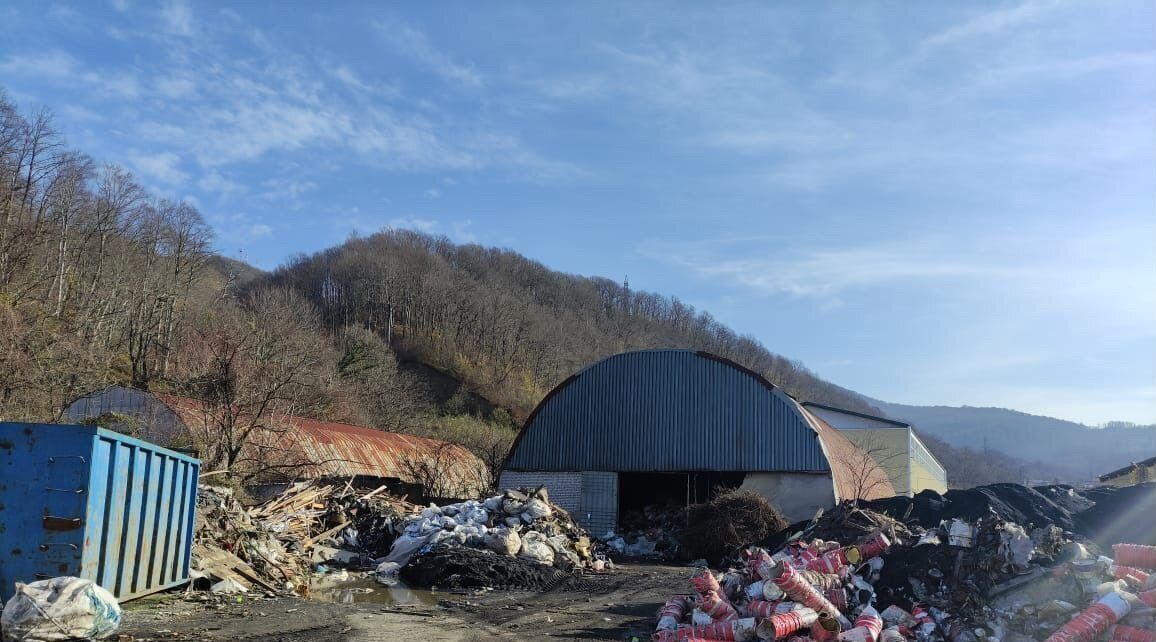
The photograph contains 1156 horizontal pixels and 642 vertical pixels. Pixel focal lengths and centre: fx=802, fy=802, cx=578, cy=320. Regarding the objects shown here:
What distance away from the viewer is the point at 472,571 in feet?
46.4

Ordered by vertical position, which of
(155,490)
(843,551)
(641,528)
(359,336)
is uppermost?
(359,336)

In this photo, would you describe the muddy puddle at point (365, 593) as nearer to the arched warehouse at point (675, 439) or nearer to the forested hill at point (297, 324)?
the forested hill at point (297, 324)

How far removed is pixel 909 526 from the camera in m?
15.5

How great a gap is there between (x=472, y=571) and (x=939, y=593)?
772cm

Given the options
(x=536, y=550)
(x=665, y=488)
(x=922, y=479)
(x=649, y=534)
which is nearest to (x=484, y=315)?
(x=922, y=479)

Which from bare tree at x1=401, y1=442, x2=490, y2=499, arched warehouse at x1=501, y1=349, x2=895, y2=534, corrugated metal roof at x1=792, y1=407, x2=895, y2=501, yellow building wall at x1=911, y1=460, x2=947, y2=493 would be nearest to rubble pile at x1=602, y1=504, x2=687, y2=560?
arched warehouse at x1=501, y1=349, x2=895, y2=534

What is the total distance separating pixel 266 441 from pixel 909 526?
15815 mm

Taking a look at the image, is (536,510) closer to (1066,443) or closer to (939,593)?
(939,593)

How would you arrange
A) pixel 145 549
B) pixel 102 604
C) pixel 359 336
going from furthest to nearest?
pixel 359 336 < pixel 145 549 < pixel 102 604

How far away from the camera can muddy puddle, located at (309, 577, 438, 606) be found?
1213 centimetres

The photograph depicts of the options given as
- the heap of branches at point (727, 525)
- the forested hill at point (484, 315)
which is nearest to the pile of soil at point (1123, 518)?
the heap of branches at point (727, 525)

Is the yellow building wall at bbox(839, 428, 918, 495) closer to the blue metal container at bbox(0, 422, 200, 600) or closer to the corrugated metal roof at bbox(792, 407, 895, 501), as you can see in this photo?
the corrugated metal roof at bbox(792, 407, 895, 501)

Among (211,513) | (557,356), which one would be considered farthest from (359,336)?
(211,513)

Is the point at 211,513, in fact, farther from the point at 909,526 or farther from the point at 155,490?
the point at 909,526
